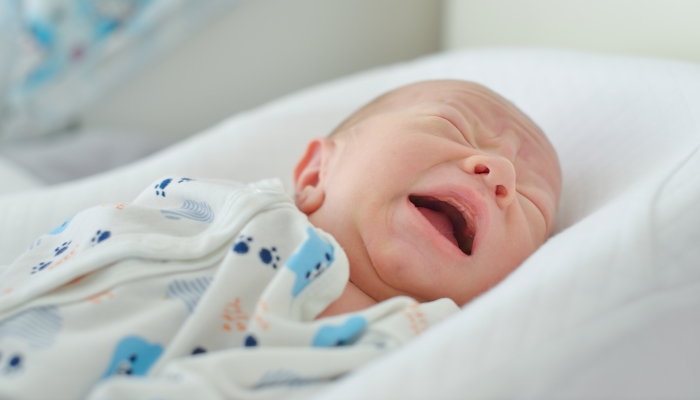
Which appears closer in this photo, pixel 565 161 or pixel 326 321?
pixel 326 321

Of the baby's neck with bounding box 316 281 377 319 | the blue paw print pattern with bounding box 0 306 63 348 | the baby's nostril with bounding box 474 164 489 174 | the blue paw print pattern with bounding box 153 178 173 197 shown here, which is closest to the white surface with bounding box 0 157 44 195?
the blue paw print pattern with bounding box 153 178 173 197

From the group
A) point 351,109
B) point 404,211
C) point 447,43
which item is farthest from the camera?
point 447,43

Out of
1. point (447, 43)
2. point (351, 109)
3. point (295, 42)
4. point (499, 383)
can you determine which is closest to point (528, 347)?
point (499, 383)

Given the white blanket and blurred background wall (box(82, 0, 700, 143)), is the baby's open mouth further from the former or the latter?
blurred background wall (box(82, 0, 700, 143))

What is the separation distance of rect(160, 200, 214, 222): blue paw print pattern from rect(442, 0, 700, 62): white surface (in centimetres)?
72

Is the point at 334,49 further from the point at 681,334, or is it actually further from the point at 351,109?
the point at 681,334

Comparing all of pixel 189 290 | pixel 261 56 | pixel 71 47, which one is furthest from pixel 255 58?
pixel 189 290

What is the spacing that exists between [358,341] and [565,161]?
521 millimetres

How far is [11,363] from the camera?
1.72 feet

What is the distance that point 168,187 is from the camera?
79 cm

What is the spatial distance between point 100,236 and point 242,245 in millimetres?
161

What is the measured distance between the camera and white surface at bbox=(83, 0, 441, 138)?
78.7 inches

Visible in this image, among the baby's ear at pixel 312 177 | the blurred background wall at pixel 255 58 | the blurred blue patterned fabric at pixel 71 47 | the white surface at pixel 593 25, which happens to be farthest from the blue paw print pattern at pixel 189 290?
the blurred blue patterned fabric at pixel 71 47

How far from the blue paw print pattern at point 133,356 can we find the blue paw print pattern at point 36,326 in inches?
2.3
